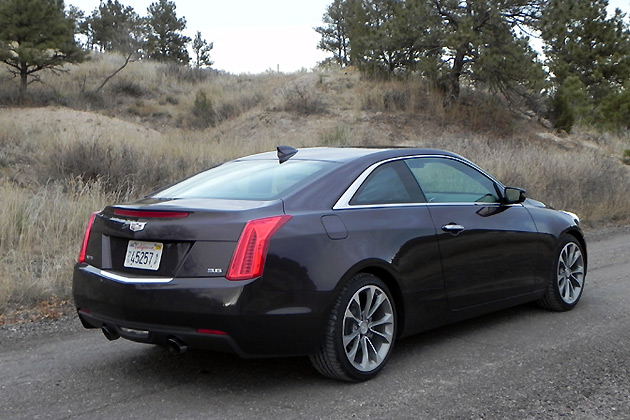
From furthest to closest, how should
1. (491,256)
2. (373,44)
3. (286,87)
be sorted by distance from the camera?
(286,87)
(373,44)
(491,256)

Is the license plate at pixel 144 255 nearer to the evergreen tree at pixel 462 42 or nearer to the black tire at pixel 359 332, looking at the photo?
the black tire at pixel 359 332

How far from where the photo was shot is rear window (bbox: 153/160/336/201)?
5.21 m

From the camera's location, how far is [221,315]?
4449 millimetres

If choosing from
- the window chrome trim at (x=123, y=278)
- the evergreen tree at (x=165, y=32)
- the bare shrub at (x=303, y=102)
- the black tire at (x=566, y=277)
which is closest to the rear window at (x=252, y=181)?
the window chrome trim at (x=123, y=278)

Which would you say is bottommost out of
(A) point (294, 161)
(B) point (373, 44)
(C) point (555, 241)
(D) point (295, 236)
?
(C) point (555, 241)

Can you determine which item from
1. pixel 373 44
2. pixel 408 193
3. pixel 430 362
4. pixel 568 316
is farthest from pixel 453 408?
pixel 373 44

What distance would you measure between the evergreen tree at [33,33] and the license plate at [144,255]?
27.8 metres

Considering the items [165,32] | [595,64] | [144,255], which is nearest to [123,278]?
[144,255]

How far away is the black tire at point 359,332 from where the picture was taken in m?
4.80

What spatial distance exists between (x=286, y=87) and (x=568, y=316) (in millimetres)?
24514

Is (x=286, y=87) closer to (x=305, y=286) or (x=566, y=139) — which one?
(x=566, y=139)

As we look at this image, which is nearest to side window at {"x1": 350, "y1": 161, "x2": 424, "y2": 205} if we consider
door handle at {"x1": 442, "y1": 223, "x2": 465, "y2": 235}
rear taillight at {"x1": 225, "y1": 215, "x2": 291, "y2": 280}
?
door handle at {"x1": 442, "y1": 223, "x2": 465, "y2": 235}

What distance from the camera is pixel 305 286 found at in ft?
15.3

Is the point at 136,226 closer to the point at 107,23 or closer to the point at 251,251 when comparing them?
the point at 251,251
